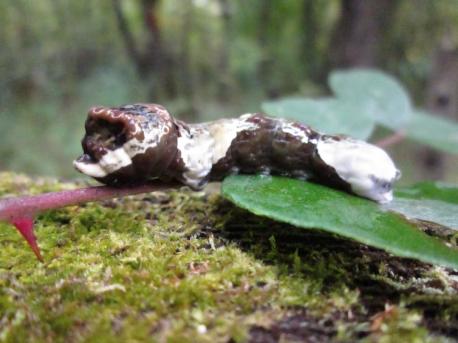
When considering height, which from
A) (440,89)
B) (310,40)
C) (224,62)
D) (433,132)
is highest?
(310,40)

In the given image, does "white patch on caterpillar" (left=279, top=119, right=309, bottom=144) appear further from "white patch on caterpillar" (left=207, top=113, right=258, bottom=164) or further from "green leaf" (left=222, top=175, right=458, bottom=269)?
"green leaf" (left=222, top=175, right=458, bottom=269)

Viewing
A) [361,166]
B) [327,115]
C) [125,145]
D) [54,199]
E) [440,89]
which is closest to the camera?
[54,199]

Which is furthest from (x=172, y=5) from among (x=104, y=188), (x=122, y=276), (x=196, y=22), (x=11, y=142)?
(x=122, y=276)

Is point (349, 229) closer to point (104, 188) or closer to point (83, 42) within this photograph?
point (104, 188)

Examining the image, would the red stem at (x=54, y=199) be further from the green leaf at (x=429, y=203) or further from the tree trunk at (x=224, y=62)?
the tree trunk at (x=224, y=62)

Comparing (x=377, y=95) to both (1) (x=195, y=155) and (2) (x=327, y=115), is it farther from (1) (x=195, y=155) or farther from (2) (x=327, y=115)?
(1) (x=195, y=155)

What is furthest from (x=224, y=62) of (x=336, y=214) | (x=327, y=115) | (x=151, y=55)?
(x=336, y=214)

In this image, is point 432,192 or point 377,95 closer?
point 432,192
